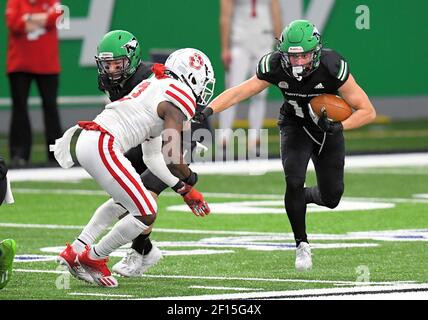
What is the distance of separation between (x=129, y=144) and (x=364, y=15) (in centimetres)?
1469

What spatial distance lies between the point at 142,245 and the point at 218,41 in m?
13.9

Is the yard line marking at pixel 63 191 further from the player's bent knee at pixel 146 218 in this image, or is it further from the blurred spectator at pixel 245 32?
the player's bent knee at pixel 146 218

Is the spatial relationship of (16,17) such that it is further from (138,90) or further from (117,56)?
(138,90)

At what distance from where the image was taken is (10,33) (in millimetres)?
17688

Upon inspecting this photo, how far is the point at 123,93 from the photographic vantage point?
988 cm

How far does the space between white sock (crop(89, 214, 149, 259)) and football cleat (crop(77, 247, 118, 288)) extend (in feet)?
0.11

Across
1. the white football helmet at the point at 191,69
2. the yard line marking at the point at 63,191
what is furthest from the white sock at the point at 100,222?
the yard line marking at the point at 63,191

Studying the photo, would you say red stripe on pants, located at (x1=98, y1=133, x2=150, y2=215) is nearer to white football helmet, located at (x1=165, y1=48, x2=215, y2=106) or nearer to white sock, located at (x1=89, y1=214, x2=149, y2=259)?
white sock, located at (x1=89, y1=214, x2=149, y2=259)

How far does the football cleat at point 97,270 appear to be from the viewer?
30.0 feet

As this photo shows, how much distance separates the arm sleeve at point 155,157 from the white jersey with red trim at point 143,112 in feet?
0.71

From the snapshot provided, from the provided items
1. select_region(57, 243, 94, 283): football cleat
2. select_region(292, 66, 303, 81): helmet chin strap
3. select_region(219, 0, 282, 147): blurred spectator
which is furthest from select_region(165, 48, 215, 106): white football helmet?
select_region(219, 0, 282, 147): blurred spectator

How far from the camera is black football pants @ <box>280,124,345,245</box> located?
10164mm

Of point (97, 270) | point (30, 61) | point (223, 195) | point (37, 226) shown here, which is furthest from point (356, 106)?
point (30, 61)
